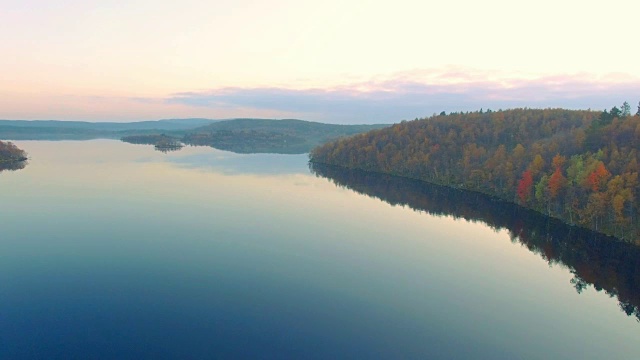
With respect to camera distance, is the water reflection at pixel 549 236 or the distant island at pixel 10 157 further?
the distant island at pixel 10 157

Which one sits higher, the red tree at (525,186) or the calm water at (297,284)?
the red tree at (525,186)

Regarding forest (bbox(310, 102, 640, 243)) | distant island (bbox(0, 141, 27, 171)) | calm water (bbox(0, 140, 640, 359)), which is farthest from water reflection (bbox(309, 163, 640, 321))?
distant island (bbox(0, 141, 27, 171))

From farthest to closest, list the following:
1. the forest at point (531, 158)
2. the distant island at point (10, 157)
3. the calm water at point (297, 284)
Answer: the distant island at point (10, 157), the forest at point (531, 158), the calm water at point (297, 284)

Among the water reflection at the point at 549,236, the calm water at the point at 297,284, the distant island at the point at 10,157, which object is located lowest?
the water reflection at the point at 549,236

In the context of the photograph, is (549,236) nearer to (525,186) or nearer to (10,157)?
(525,186)

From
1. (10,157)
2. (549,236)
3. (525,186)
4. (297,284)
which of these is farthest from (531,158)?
(10,157)

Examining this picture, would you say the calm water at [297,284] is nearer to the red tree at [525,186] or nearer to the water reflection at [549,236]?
the water reflection at [549,236]

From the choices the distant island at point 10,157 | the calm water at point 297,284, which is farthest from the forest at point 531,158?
the distant island at point 10,157
